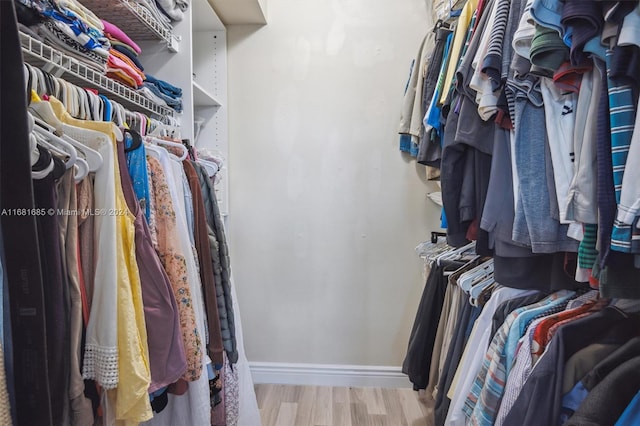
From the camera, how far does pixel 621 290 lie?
68cm

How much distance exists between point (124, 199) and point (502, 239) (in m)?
0.91

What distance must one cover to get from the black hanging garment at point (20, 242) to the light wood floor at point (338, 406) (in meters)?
1.56

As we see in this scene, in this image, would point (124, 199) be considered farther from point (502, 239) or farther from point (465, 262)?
point (465, 262)

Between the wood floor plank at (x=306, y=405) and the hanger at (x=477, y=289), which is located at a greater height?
the hanger at (x=477, y=289)

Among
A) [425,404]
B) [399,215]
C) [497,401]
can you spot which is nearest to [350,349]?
[425,404]

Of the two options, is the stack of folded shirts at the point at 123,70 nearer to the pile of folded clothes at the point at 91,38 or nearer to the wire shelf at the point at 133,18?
the pile of folded clothes at the point at 91,38

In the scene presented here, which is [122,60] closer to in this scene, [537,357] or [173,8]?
[173,8]

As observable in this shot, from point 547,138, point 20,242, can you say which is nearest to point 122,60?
point 20,242

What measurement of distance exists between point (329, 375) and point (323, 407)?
0.71ft

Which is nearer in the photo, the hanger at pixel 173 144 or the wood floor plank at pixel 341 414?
the hanger at pixel 173 144

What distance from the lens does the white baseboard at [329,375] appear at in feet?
7.03

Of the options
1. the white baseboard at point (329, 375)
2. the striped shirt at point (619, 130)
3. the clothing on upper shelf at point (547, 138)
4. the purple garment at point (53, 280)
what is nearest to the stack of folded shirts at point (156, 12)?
the purple garment at point (53, 280)

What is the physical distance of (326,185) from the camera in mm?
2105

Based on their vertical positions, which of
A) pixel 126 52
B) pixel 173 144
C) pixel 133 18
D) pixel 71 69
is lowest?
pixel 173 144
